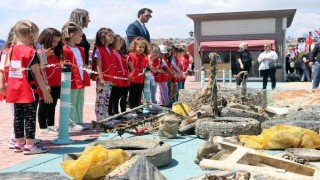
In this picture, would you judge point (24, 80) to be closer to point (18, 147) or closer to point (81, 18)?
point (18, 147)

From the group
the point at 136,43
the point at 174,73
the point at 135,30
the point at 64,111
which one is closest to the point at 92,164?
the point at 64,111

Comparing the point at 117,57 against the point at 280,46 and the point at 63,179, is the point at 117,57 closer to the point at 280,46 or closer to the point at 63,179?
the point at 63,179

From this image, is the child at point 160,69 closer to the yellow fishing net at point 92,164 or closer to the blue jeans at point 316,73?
the blue jeans at point 316,73

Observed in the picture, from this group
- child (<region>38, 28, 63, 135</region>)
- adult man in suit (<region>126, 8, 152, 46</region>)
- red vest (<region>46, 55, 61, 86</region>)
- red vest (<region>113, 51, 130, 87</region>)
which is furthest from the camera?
adult man in suit (<region>126, 8, 152, 46</region>)

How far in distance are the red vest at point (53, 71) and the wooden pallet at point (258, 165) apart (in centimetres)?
341

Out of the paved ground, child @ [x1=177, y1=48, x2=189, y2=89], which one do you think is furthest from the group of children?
child @ [x1=177, y1=48, x2=189, y2=89]

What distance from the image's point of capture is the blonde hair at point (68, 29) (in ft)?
23.8

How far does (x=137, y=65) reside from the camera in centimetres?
963

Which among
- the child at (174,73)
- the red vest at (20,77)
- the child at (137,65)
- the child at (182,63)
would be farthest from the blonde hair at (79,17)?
the child at (182,63)

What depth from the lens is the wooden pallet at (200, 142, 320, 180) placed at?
13.1 ft

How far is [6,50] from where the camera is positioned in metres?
5.94

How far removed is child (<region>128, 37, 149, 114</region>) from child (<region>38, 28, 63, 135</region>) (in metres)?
2.22

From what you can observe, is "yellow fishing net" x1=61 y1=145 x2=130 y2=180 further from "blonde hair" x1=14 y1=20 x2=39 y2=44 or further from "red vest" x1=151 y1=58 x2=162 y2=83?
"red vest" x1=151 y1=58 x2=162 y2=83

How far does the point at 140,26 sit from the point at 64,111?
429cm
